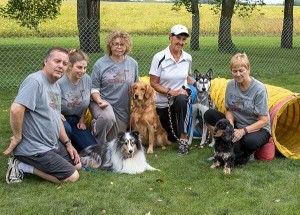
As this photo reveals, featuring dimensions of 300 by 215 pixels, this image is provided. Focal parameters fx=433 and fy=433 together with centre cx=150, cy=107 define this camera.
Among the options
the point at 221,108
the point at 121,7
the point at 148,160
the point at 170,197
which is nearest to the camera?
the point at 170,197

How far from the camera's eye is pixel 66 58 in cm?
473

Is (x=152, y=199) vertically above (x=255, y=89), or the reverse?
(x=255, y=89)

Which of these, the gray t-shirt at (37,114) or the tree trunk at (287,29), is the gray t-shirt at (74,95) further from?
the tree trunk at (287,29)

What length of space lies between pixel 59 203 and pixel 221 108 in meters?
3.47

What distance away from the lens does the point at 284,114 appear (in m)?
7.08

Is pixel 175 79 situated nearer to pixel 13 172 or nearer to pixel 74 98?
pixel 74 98

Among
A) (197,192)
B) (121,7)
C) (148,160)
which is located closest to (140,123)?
(148,160)

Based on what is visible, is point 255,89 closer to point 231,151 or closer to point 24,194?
point 231,151

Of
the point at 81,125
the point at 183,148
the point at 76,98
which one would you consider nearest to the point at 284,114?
the point at 183,148

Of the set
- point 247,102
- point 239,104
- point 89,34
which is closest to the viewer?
point 247,102

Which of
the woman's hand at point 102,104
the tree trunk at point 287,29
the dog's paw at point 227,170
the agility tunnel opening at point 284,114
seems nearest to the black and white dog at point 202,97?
the agility tunnel opening at point 284,114

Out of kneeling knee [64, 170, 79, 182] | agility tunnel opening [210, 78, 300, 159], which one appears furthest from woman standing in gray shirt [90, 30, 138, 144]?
agility tunnel opening [210, 78, 300, 159]

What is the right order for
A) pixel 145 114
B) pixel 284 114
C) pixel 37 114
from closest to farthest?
1. pixel 37 114
2. pixel 145 114
3. pixel 284 114

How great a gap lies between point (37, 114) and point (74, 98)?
3.79 ft
